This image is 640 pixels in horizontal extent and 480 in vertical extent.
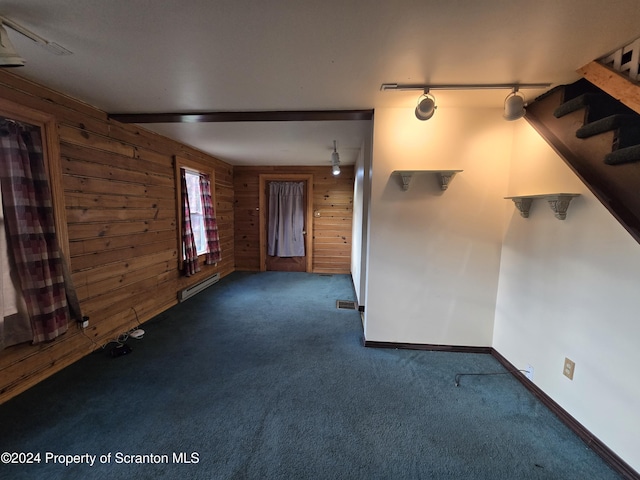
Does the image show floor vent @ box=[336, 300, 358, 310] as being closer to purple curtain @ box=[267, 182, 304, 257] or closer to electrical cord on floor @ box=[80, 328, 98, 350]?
purple curtain @ box=[267, 182, 304, 257]

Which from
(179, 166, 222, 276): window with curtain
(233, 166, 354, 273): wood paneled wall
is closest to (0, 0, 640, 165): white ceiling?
(179, 166, 222, 276): window with curtain

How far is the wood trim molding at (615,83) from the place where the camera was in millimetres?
1375

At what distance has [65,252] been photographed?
6.96ft

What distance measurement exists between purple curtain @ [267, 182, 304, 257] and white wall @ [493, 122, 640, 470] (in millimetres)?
3697

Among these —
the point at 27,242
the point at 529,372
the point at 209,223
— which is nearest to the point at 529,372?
the point at 529,372

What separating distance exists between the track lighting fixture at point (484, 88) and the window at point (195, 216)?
2938 mm

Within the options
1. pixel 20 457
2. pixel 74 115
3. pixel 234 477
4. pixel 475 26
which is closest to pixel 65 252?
pixel 74 115

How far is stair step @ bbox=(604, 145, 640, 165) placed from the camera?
133cm

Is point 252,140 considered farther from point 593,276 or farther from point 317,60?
point 593,276

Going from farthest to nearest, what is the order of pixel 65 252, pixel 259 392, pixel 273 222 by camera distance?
pixel 273 222 < pixel 65 252 < pixel 259 392

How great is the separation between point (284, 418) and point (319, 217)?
4.03m

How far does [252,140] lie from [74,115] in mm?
1735

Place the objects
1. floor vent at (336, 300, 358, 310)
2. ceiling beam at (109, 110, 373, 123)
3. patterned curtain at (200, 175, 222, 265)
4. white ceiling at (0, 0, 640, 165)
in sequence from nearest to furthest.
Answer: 1. white ceiling at (0, 0, 640, 165)
2. ceiling beam at (109, 110, 373, 123)
3. floor vent at (336, 300, 358, 310)
4. patterned curtain at (200, 175, 222, 265)

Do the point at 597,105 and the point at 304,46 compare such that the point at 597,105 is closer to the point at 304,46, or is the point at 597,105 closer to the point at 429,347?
the point at 304,46
